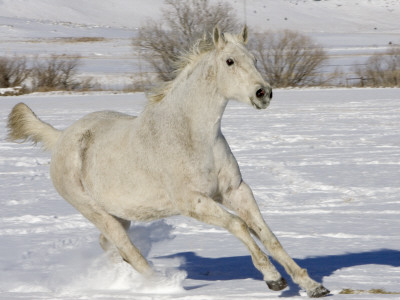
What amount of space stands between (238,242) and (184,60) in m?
2.24

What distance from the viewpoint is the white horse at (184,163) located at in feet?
15.4

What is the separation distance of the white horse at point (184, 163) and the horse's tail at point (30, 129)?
66 centimetres

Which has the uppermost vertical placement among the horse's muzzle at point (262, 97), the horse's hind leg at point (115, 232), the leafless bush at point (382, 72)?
the horse's muzzle at point (262, 97)

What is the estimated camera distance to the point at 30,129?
648 cm

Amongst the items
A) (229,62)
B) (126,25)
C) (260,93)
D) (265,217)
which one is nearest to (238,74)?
(229,62)

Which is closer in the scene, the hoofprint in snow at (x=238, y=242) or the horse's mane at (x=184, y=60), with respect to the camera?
the horse's mane at (x=184, y=60)

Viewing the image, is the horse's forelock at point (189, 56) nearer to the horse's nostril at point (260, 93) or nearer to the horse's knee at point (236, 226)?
the horse's nostril at point (260, 93)

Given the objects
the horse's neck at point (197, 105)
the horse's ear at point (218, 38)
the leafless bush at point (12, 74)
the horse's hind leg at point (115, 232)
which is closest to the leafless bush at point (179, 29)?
the leafless bush at point (12, 74)

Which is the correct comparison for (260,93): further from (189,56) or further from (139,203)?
(139,203)

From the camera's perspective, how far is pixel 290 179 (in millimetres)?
10109

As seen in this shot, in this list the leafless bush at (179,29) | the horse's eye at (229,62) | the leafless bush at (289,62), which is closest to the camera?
the horse's eye at (229,62)

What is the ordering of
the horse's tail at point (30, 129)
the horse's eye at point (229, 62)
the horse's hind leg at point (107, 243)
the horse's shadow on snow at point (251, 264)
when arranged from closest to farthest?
1. the horse's eye at point (229, 62)
2. the horse's shadow on snow at point (251, 264)
3. the horse's hind leg at point (107, 243)
4. the horse's tail at point (30, 129)

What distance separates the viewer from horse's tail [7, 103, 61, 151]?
635 cm

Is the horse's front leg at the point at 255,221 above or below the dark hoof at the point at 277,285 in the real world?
above
